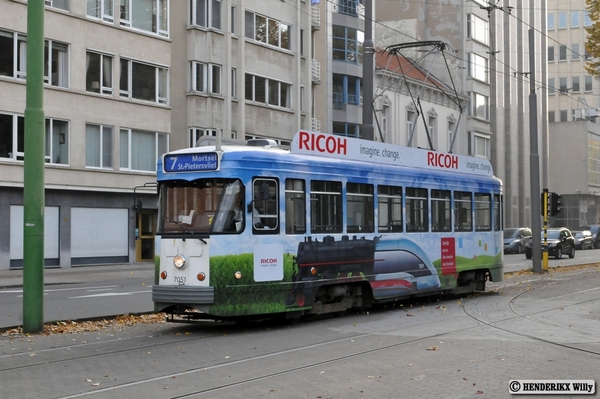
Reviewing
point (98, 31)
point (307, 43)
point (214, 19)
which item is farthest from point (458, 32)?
point (98, 31)

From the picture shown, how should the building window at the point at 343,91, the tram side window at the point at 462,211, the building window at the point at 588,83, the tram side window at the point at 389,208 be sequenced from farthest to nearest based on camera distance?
the building window at the point at 588,83 → the building window at the point at 343,91 → the tram side window at the point at 462,211 → the tram side window at the point at 389,208

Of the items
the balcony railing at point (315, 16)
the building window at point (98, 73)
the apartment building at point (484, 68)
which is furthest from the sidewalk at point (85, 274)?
the apartment building at point (484, 68)

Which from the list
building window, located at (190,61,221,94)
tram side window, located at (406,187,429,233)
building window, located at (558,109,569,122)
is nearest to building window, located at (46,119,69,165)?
building window, located at (190,61,221,94)

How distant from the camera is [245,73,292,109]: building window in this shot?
4284cm

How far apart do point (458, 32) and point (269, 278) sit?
53.5 meters

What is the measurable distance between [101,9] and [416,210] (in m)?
21.9

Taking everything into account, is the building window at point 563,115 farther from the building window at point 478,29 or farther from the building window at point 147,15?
the building window at point 147,15

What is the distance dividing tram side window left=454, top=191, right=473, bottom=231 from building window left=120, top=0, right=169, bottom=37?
21141 mm

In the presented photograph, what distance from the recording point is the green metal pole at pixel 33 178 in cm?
1389

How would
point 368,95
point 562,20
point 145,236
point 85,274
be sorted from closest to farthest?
point 368,95
point 85,274
point 145,236
point 562,20

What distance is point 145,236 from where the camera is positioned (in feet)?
129

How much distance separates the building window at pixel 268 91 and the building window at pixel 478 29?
2352cm

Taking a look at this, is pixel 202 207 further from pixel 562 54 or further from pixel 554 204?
pixel 562 54

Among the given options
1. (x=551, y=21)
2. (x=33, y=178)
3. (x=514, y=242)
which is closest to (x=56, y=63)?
(x=33, y=178)
